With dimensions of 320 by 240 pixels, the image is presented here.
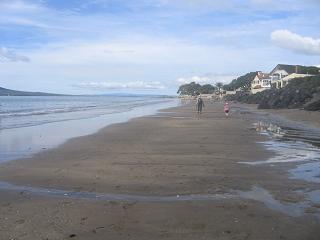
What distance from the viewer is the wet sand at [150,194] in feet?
20.5

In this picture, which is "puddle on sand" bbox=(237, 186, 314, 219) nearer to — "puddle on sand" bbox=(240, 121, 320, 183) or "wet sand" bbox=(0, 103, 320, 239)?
"wet sand" bbox=(0, 103, 320, 239)

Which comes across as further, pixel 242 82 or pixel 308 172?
pixel 242 82

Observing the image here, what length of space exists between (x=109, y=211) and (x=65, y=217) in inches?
27.8

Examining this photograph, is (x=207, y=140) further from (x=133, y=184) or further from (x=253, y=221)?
(x=253, y=221)

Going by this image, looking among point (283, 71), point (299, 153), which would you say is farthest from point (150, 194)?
point (283, 71)

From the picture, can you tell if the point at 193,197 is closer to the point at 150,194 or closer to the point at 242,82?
the point at 150,194

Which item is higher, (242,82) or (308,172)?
(242,82)

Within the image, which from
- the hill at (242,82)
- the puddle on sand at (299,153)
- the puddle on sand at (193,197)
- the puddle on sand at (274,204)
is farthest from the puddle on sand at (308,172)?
the hill at (242,82)

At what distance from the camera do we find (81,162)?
12750mm

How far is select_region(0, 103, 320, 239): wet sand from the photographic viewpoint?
626 cm

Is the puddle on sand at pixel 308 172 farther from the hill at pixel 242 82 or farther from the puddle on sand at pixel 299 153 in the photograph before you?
the hill at pixel 242 82

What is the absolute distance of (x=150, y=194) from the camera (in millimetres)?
8570

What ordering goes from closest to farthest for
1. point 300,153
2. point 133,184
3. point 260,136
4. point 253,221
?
point 253,221 < point 133,184 < point 300,153 < point 260,136

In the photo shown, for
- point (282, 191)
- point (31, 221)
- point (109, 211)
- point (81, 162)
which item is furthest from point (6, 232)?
point (81, 162)
